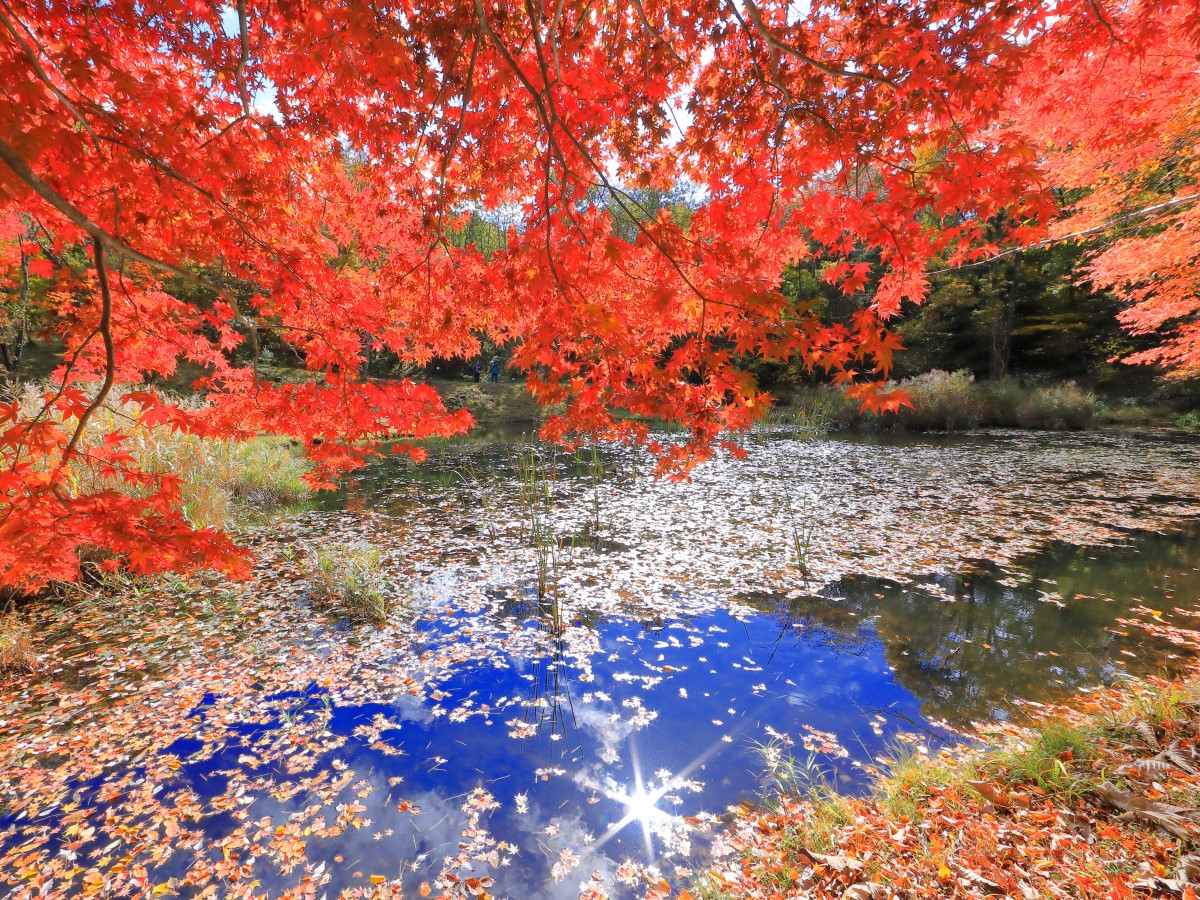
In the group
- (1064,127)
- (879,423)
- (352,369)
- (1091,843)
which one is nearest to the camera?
(1091,843)

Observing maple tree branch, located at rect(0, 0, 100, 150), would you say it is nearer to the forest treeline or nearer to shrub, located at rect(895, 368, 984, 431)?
the forest treeline

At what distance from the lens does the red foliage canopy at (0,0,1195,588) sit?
284cm

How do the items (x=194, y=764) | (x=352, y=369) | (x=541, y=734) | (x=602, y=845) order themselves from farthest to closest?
(x=352, y=369) → (x=541, y=734) → (x=194, y=764) → (x=602, y=845)

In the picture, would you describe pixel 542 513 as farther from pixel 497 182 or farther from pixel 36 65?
pixel 36 65

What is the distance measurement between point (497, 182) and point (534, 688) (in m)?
4.67

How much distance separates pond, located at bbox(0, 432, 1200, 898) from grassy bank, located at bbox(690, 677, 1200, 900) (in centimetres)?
25

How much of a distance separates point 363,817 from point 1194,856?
11.2 feet

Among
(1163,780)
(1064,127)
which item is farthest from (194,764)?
(1064,127)

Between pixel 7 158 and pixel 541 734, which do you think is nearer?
pixel 7 158

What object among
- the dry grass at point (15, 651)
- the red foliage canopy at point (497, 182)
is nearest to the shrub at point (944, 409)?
the red foliage canopy at point (497, 182)

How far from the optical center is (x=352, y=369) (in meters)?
4.71

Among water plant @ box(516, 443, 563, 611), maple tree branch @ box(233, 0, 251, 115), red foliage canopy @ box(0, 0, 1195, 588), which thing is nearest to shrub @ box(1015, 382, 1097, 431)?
red foliage canopy @ box(0, 0, 1195, 588)

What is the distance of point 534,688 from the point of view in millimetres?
3703

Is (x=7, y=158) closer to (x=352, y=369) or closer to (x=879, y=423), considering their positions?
(x=352, y=369)
